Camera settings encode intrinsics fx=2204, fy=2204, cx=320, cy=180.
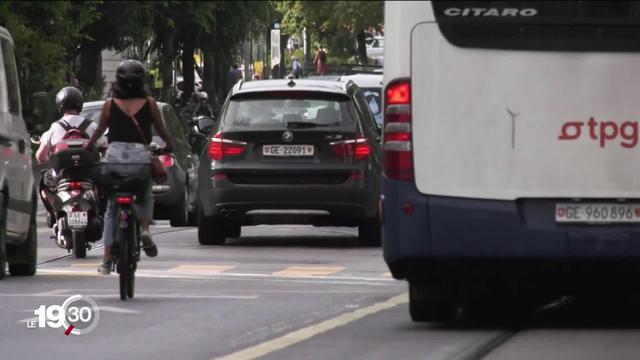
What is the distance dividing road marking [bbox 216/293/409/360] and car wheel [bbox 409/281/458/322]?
1.35 ft

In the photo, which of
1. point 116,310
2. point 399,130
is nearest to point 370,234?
point 116,310

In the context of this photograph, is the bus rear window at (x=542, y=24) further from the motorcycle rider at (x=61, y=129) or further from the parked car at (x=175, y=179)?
the parked car at (x=175, y=179)

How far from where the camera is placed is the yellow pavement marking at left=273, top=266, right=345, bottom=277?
18156mm

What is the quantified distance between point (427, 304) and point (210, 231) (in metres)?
9.52

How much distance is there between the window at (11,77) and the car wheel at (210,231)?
4535 millimetres

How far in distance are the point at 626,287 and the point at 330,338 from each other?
2306 millimetres

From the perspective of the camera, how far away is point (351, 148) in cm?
2189

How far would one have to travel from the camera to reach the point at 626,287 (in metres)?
13.8

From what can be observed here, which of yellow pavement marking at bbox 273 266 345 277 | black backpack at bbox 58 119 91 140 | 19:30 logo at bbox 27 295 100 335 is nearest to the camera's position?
19:30 logo at bbox 27 295 100 335

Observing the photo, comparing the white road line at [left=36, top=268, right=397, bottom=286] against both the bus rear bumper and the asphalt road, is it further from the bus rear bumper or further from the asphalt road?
the bus rear bumper

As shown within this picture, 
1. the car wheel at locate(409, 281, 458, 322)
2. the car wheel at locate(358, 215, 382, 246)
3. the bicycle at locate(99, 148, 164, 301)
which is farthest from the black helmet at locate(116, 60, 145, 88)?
the car wheel at locate(358, 215, 382, 246)

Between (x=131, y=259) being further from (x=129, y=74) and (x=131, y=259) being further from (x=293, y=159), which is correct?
(x=293, y=159)

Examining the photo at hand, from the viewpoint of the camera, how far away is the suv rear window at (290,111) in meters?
21.9

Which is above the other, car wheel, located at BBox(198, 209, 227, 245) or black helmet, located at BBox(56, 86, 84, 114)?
black helmet, located at BBox(56, 86, 84, 114)
